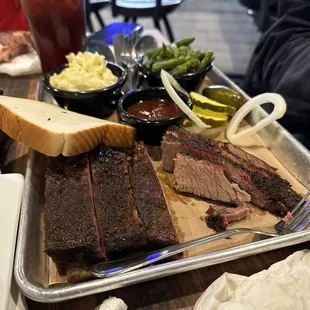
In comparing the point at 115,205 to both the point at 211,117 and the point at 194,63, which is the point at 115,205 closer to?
the point at 211,117

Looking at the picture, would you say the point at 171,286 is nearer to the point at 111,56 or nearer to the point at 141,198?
the point at 141,198

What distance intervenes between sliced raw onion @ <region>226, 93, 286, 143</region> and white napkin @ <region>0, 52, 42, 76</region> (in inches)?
77.9

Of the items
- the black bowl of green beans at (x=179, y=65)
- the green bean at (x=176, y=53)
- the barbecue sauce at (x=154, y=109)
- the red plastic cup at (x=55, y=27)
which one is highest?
the red plastic cup at (x=55, y=27)

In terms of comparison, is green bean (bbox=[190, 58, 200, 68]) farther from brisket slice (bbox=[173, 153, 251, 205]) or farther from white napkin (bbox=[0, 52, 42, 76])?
white napkin (bbox=[0, 52, 42, 76])

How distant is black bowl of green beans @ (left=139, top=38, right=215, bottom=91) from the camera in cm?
264

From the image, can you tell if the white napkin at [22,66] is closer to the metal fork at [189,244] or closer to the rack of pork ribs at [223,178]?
the rack of pork ribs at [223,178]

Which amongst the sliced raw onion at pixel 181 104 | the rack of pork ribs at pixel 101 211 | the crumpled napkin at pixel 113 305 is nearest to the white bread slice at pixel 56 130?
the rack of pork ribs at pixel 101 211

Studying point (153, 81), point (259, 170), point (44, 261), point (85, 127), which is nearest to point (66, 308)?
point (44, 261)

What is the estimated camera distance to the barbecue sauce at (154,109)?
2292mm

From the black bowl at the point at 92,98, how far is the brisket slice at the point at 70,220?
75 centimetres

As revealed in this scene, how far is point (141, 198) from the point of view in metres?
1.68

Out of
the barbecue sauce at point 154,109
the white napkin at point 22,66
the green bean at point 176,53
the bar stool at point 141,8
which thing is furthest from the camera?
the bar stool at point 141,8

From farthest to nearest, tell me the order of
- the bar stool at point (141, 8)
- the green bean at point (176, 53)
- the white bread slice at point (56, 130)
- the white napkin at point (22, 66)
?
the bar stool at point (141, 8), the white napkin at point (22, 66), the green bean at point (176, 53), the white bread slice at point (56, 130)

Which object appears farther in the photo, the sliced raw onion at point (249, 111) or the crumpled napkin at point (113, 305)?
the sliced raw onion at point (249, 111)
